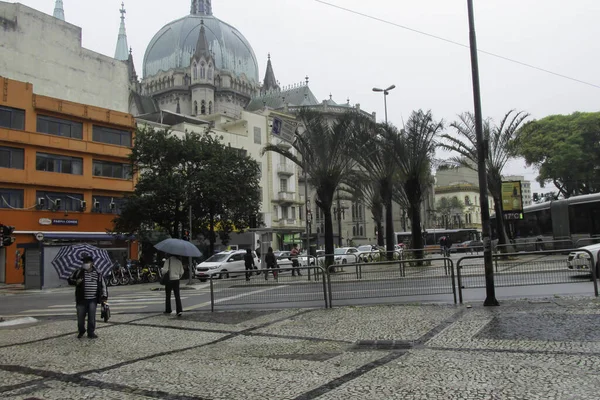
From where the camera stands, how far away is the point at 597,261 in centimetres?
1178

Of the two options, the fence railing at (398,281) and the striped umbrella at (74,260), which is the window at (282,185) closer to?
the fence railing at (398,281)

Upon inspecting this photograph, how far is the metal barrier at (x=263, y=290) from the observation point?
483 inches

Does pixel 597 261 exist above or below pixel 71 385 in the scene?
above

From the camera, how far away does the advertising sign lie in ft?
98.0

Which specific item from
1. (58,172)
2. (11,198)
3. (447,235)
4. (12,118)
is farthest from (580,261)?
(447,235)

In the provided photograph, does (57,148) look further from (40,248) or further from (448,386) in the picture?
(448,386)

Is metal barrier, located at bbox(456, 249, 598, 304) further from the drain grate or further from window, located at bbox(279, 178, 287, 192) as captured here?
window, located at bbox(279, 178, 287, 192)

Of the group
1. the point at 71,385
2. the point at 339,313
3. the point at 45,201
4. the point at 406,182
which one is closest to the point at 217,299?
the point at 339,313

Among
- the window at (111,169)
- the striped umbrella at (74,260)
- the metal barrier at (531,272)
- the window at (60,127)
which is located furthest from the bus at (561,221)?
the window at (60,127)

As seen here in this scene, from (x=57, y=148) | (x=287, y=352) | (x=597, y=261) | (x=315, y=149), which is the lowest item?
(x=287, y=352)

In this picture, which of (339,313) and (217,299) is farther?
(217,299)

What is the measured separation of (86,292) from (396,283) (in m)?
7.34

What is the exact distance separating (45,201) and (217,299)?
26924mm

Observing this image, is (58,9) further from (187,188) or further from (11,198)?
(187,188)
